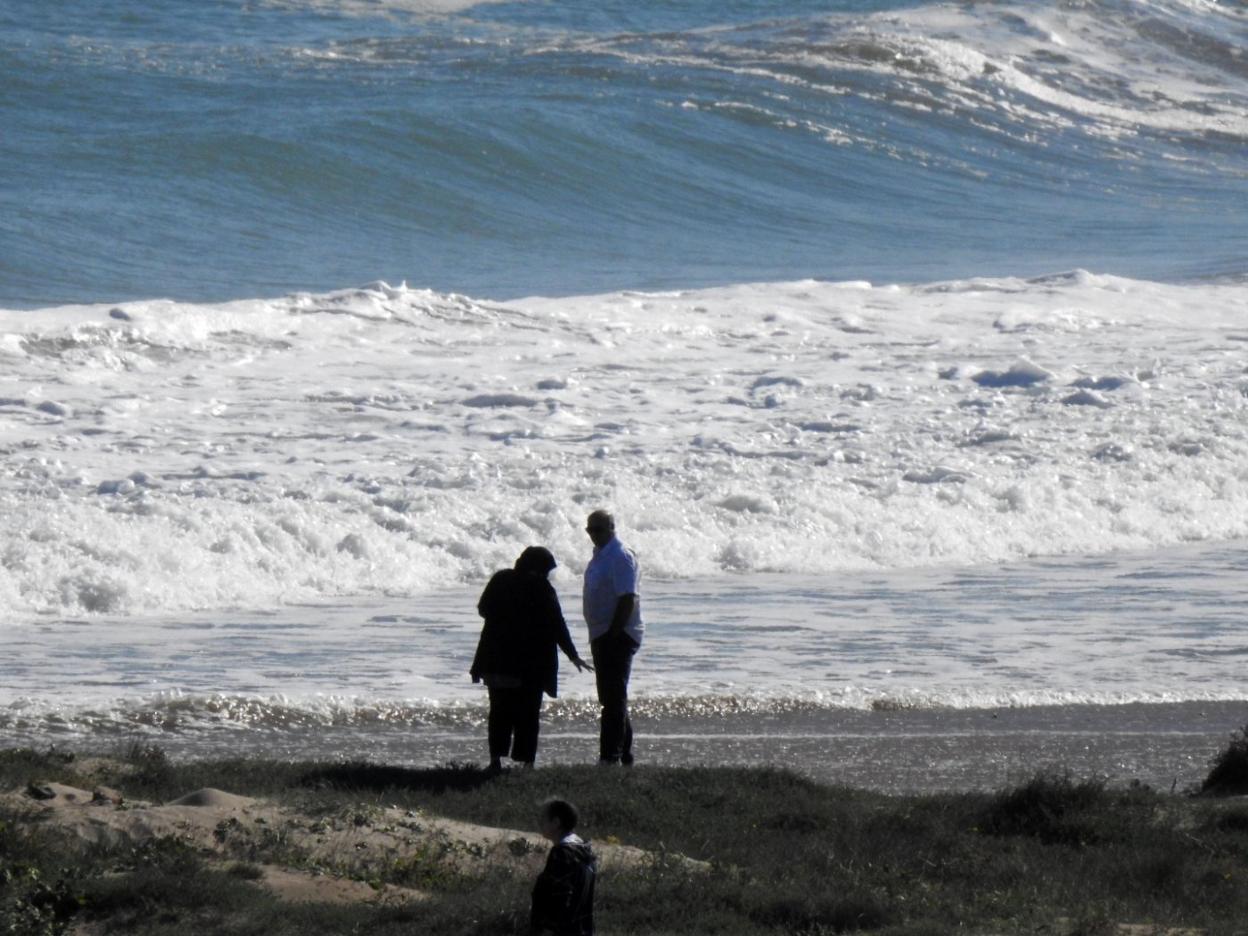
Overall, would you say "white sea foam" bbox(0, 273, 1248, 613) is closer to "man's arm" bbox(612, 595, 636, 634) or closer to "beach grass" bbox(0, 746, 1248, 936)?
"man's arm" bbox(612, 595, 636, 634)

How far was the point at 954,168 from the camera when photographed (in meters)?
45.2

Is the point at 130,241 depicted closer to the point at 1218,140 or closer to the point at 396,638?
the point at 396,638

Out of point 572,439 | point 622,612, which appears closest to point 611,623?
point 622,612

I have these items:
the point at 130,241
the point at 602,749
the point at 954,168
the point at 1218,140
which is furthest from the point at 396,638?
the point at 1218,140

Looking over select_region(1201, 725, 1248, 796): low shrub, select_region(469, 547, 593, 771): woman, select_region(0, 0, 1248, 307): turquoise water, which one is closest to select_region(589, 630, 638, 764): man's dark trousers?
select_region(469, 547, 593, 771): woman

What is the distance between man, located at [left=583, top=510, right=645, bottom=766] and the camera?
29.4 feet

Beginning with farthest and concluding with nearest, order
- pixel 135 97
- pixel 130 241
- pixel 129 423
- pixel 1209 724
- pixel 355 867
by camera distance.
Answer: pixel 135 97 → pixel 130 241 → pixel 129 423 → pixel 1209 724 → pixel 355 867

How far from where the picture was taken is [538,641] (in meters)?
8.78

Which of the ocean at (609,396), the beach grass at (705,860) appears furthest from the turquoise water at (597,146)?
the beach grass at (705,860)

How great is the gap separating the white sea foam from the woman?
5.49 meters

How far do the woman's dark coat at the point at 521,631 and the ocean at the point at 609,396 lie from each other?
1.07 metres

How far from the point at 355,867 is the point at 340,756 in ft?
9.10

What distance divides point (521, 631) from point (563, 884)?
Result: 3273mm

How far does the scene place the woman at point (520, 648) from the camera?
8.76 meters
